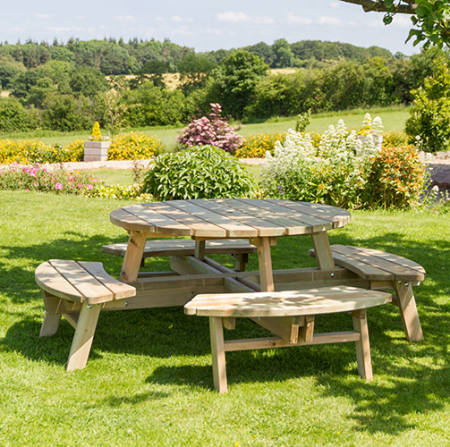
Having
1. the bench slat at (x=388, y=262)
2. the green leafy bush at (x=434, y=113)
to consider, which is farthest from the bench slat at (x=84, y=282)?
the green leafy bush at (x=434, y=113)

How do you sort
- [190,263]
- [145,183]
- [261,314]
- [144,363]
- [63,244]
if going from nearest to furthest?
[261,314]
[144,363]
[190,263]
[63,244]
[145,183]

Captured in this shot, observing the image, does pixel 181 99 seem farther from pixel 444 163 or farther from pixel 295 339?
pixel 295 339

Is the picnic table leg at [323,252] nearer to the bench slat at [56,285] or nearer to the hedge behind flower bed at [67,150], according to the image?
the bench slat at [56,285]

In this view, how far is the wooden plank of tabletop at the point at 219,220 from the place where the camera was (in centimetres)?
313

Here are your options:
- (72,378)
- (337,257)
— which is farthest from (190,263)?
(72,378)

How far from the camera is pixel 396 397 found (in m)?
2.88

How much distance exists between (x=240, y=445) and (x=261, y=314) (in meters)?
0.67

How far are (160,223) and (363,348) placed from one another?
1.46 meters

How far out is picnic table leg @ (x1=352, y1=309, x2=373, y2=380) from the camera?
3.11 m

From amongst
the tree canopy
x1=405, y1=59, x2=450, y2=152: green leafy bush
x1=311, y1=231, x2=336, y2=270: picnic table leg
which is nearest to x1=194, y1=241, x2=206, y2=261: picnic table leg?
x1=311, y1=231, x2=336, y2=270: picnic table leg

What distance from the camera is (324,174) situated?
8461 millimetres

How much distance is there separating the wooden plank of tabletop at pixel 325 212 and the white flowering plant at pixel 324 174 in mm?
4247

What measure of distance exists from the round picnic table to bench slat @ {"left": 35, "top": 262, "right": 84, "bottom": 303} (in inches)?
18.6

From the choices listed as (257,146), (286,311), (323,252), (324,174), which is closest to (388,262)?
(323,252)
